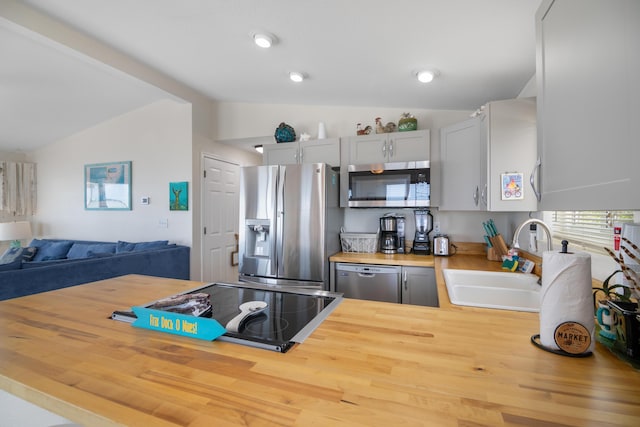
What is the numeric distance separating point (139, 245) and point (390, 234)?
10.0 feet

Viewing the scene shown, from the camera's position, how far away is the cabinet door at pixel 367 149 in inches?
112

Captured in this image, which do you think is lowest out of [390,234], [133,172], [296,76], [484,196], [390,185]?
[390,234]

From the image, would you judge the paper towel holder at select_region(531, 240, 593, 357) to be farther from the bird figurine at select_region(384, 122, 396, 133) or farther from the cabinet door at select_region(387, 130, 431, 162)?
the bird figurine at select_region(384, 122, 396, 133)

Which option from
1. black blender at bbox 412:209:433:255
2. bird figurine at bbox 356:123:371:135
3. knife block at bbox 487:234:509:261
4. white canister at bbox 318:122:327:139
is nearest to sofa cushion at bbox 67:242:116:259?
white canister at bbox 318:122:327:139

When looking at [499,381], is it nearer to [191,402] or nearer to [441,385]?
[441,385]

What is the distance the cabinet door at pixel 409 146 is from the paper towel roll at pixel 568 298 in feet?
6.93

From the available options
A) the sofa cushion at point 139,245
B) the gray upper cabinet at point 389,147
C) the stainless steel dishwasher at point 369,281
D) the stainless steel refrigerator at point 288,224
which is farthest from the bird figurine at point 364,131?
the sofa cushion at point 139,245

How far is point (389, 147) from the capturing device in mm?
2822

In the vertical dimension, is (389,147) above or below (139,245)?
above

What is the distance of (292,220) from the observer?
8.87 ft

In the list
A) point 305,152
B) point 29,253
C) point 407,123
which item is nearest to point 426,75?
point 407,123

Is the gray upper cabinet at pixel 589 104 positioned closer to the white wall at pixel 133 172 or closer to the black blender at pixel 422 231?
the black blender at pixel 422 231

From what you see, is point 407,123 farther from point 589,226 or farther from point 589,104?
point 589,104

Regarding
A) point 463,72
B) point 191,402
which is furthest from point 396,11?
point 191,402
